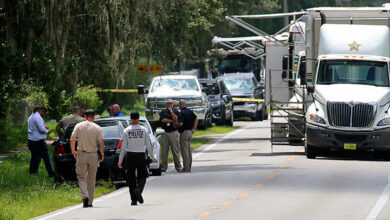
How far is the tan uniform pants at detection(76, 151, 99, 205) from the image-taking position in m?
16.5

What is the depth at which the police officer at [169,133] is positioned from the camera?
23078mm

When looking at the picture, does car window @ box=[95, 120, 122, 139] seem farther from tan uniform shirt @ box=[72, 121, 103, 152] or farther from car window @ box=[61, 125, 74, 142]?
tan uniform shirt @ box=[72, 121, 103, 152]

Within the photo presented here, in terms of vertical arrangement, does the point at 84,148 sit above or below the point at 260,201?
above

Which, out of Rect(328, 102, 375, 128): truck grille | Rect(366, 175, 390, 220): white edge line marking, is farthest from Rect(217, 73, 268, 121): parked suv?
Rect(366, 175, 390, 220): white edge line marking

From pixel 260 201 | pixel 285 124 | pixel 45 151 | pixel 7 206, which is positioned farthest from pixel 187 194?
pixel 285 124

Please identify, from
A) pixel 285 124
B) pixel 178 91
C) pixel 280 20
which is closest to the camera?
pixel 285 124

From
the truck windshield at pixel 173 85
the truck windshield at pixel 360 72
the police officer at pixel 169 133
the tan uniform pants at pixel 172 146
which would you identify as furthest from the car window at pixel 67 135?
the truck windshield at pixel 173 85

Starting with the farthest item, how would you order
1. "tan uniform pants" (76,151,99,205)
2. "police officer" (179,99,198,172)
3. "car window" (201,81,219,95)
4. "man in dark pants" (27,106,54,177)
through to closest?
"car window" (201,81,219,95) < "police officer" (179,99,198,172) < "man in dark pants" (27,106,54,177) < "tan uniform pants" (76,151,99,205)

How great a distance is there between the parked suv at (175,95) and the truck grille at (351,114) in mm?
11839

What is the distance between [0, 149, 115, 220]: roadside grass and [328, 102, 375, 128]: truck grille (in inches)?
241

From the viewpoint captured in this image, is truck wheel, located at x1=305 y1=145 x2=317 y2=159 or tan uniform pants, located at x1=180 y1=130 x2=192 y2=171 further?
truck wheel, located at x1=305 y1=145 x2=317 y2=159

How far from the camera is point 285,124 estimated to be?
2612 centimetres

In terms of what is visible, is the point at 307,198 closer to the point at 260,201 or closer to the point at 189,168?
the point at 260,201

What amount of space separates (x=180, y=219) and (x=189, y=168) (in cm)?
849
